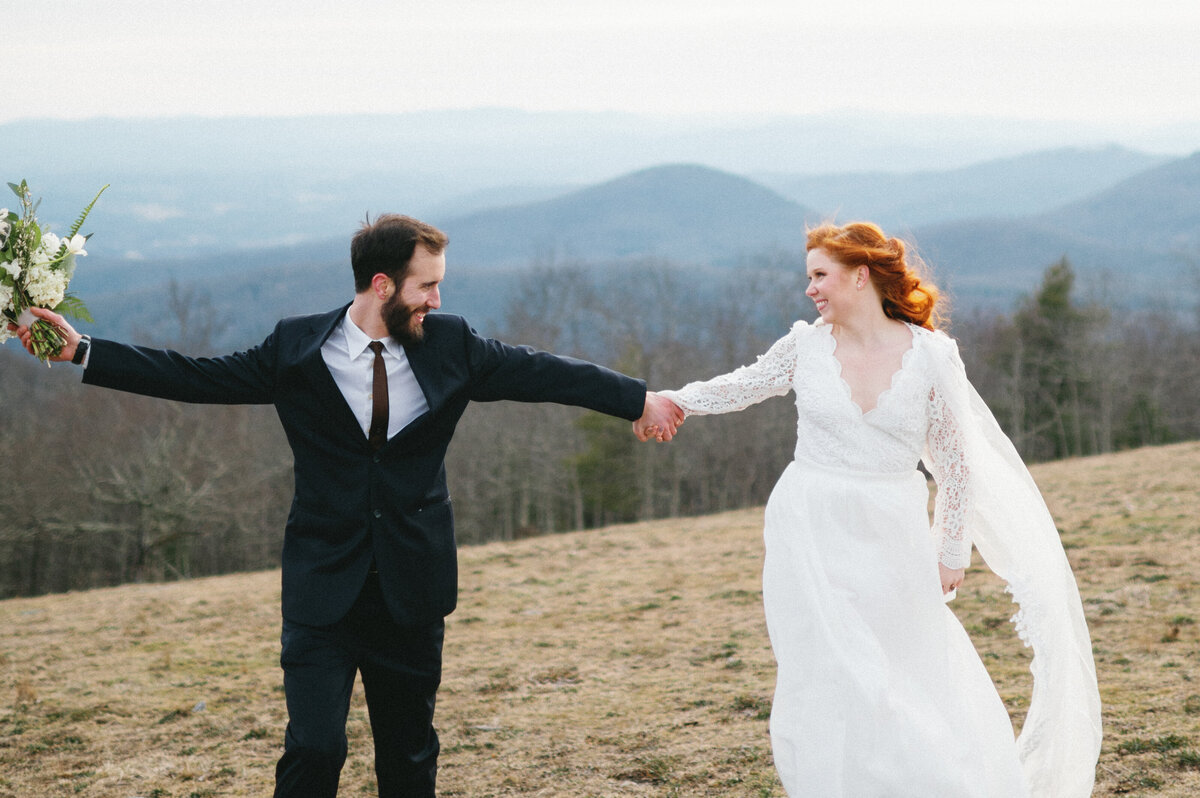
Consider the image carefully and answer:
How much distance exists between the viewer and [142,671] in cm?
788

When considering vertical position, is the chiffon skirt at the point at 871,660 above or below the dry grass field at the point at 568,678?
above

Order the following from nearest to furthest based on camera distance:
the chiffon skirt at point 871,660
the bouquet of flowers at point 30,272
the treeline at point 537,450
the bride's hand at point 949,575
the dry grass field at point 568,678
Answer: the chiffon skirt at point 871,660
the bouquet of flowers at point 30,272
the bride's hand at point 949,575
the dry grass field at point 568,678
the treeline at point 537,450

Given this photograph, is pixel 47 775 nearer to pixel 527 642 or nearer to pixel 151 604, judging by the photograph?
pixel 527 642

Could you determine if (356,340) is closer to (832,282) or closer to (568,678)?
(832,282)

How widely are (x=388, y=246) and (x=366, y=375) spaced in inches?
19.8

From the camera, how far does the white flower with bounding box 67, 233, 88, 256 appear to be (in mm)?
4077

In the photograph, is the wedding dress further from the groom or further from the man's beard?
the man's beard

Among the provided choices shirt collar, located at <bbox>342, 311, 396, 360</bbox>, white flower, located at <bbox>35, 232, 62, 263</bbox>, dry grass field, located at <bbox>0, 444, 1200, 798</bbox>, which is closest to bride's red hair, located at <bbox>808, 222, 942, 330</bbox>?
shirt collar, located at <bbox>342, 311, 396, 360</bbox>

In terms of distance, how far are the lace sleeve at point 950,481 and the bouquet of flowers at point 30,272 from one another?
3.40 metres

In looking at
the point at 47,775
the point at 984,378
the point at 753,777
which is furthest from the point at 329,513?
the point at 984,378

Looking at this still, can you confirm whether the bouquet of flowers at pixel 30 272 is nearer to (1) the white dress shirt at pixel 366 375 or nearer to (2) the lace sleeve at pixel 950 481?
(1) the white dress shirt at pixel 366 375

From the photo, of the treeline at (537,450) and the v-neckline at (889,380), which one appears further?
the treeline at (537,450)

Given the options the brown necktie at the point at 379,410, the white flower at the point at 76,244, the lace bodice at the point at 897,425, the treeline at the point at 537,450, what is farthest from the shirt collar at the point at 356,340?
the treeline at the point at 537,450

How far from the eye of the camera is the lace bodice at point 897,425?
12.9 feet
